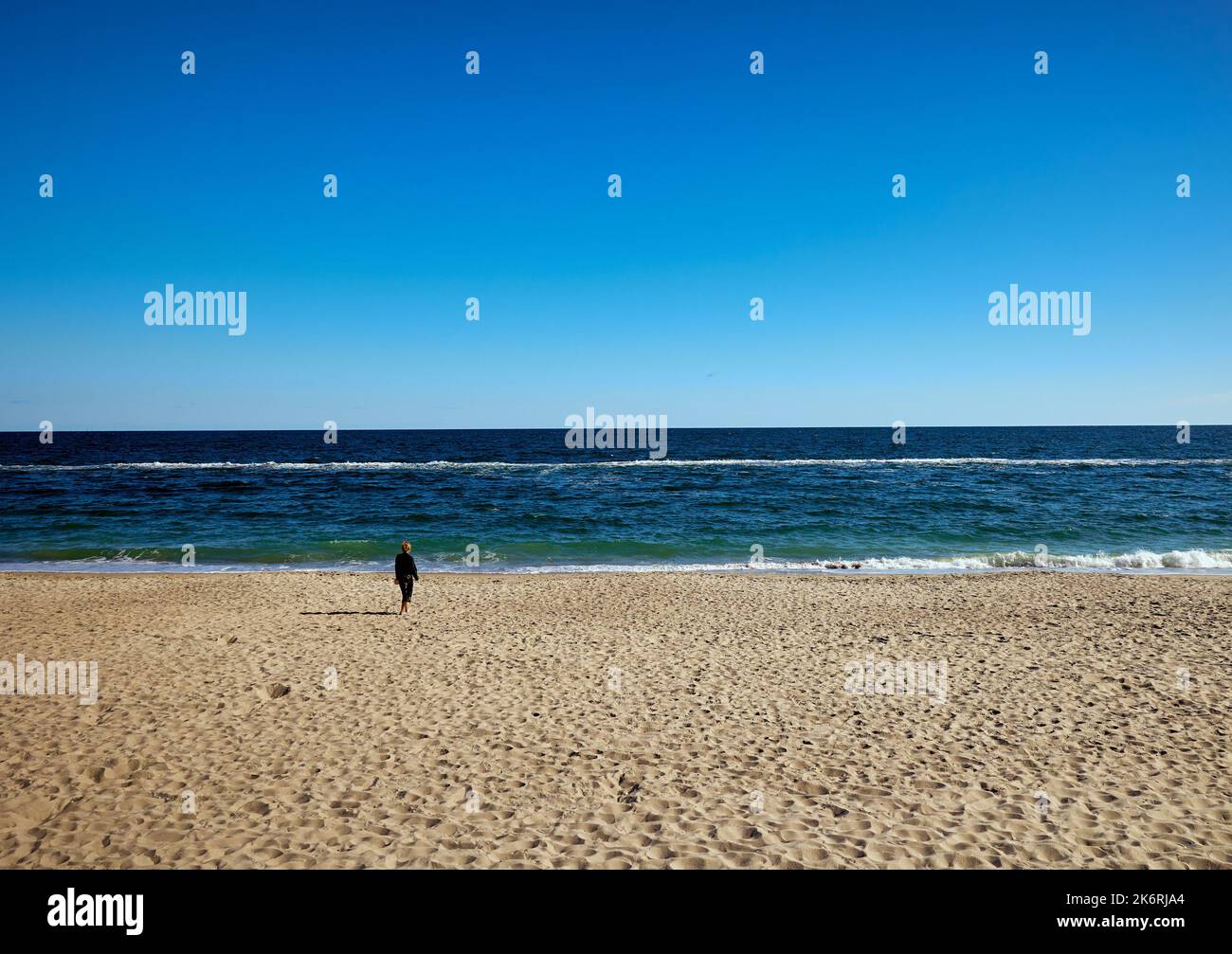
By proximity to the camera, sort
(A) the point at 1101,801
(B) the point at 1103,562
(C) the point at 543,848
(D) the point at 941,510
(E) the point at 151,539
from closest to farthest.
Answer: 1. (C) the point at 543,848
2. (A) the point at 1101,801
3. (B) the point at 1103,562
4. (E) the point at 151,539
5. (D) the point at 941,510

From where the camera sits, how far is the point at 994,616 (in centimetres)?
1443

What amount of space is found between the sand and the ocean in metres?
8.81

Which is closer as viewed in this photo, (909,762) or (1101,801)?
(1101,801)

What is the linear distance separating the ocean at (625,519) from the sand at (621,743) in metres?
8.81

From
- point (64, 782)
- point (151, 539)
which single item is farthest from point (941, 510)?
point (151, 539)

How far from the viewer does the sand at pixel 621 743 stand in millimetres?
5793

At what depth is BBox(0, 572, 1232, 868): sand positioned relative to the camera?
579cm

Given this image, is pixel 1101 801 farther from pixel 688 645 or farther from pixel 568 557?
pixel 568 557
